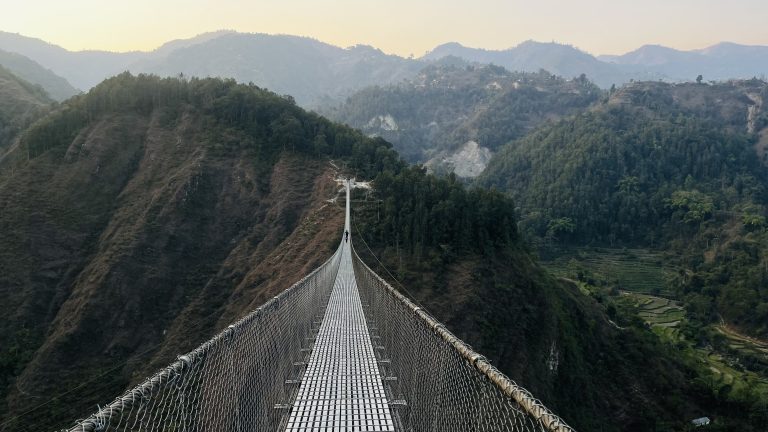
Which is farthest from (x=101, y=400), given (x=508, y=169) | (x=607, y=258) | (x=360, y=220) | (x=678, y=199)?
(x=508, y=169)

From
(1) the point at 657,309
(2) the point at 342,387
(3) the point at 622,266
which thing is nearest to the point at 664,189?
(3) the point at 622,266

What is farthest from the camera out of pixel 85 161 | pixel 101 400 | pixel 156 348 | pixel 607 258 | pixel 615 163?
pixel 615 163

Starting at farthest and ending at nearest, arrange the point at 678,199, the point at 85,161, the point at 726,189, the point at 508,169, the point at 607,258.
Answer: the point at 508,169 < the point at 726,189 < the point at 678,199 < the point at 607,258 < the point at 85,161

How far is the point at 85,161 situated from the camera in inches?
1118

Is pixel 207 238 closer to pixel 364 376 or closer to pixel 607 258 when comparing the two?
pixel 364 376

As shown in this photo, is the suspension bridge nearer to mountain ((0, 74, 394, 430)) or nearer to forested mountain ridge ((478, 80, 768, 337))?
mountain ((0, 74, 394, 430))

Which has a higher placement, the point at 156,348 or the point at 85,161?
the point at 85,161

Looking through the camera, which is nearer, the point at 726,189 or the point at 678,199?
the point at 678,199

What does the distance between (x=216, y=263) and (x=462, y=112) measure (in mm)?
124473

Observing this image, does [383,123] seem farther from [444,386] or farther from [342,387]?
[444,386]

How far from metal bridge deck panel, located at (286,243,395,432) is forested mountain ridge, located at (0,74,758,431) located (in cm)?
1246

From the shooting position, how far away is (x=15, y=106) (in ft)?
147

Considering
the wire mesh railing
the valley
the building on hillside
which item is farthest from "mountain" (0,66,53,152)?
the building on hillside

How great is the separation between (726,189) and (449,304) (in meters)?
67.2
